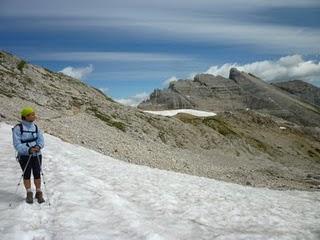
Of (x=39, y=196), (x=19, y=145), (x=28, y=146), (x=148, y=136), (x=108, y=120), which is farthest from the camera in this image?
(x=108, y=120)

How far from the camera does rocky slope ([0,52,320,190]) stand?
42000 millimetres

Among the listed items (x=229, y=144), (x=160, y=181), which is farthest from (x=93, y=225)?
(x=229, y=144)

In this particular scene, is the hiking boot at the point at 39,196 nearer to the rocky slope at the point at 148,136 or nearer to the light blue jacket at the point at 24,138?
the light blue jacket at the point at 24,138

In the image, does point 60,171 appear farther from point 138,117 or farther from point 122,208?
point 138,117

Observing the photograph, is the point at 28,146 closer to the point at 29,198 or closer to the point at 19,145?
the point at 19,145

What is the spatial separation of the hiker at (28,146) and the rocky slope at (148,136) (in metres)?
21.0

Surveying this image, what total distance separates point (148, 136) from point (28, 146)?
128 ft

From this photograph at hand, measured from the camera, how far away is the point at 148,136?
55000 millimetres

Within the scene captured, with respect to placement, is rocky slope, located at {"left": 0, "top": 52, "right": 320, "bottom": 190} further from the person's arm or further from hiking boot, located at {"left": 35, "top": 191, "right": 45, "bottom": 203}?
the person's arm

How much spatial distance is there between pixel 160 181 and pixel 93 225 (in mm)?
10762

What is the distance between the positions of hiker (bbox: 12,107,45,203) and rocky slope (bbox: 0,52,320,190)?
20972 millimetres

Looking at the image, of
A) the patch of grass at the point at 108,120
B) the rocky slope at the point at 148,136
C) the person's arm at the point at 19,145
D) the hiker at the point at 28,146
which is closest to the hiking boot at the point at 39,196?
the hiker at the point at 28,146

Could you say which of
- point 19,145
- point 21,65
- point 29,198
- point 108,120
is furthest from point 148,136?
point 19,145

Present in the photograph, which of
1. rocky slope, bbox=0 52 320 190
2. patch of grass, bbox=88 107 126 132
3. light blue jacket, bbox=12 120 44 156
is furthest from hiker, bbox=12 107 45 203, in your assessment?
patch of grass, bbox=88 107 126 132
